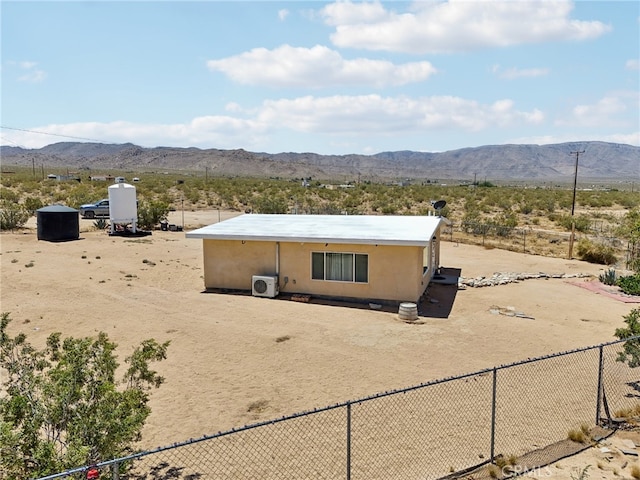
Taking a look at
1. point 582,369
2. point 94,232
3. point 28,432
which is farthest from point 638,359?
point 94,232

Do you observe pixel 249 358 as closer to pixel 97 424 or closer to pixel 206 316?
pixel 206 316

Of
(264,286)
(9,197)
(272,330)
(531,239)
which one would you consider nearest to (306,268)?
(264,286)

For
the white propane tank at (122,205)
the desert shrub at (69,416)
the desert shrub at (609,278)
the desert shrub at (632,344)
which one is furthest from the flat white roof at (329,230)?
the white propane tank at (122,205)

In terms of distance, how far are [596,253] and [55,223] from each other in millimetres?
31021

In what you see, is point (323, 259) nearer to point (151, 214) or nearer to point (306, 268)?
point (306, 268)

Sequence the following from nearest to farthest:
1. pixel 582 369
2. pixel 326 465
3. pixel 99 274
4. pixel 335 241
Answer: pixel 326 465 < pixel 582 369 < pixel 335 241 < pixel 99 274

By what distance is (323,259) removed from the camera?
66.5 feet

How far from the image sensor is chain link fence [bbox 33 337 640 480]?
8688 mm

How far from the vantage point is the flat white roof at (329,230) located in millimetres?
19219

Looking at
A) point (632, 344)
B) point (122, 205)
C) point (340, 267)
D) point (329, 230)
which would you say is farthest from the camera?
point (122, 205)

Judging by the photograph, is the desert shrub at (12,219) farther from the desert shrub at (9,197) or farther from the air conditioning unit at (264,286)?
the air conditioning unit at (264,286)

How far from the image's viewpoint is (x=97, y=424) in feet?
22.6

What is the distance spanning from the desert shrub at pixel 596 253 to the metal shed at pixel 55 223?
29.9 meters

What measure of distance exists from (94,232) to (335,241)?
75.8 feet
